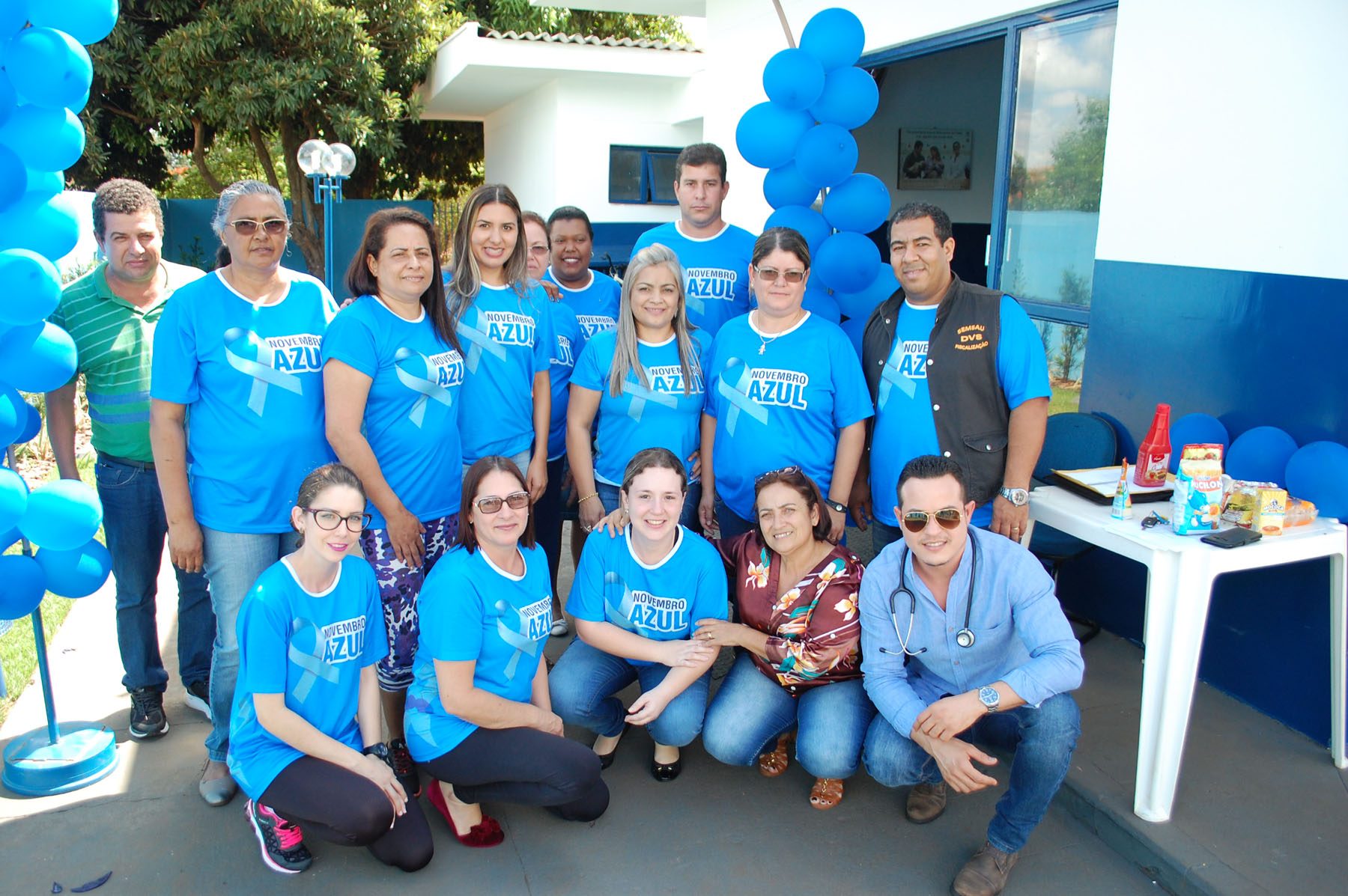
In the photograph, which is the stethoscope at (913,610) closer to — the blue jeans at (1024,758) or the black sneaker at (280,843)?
the blue jeans at (1024,758)

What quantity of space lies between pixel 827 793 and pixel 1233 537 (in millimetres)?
1460

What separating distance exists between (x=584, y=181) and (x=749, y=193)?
5364mm

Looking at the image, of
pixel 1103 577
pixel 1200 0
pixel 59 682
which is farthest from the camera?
pixel 1103 577

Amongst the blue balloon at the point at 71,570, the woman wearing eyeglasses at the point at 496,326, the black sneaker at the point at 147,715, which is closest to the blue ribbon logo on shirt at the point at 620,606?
the woman wearing eyeglasses at the point at 496,326

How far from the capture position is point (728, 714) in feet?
9.78

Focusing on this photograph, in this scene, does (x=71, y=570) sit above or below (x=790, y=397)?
below

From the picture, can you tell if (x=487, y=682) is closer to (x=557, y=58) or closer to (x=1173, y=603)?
(x=1173, y=603)

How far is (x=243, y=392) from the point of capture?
273 cm

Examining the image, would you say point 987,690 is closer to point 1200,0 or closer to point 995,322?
point 995,322

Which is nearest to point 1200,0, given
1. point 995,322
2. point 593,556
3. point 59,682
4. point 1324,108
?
point 1324,108

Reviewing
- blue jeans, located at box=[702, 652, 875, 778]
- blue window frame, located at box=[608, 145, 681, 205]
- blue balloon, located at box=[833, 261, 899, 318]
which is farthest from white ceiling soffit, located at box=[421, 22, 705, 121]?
blue jeans, located at box=[702, 652, 875, 778]

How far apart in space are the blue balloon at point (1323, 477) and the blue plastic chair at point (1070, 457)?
2.76ft

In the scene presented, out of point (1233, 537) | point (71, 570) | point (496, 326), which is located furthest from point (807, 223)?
point (71, 570)

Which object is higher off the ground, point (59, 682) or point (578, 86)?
point (578, 86)
